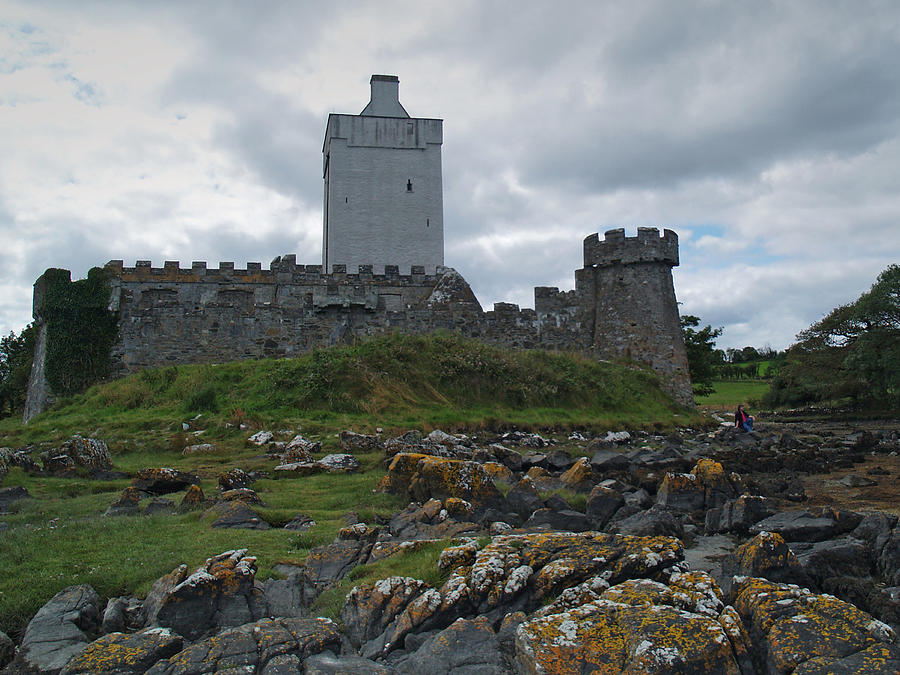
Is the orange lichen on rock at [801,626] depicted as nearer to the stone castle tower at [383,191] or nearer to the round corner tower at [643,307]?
the round corner tower at [643,307]

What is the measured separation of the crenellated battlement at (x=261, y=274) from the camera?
A: 106 ft

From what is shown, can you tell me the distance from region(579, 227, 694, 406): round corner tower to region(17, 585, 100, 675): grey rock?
23.0 m

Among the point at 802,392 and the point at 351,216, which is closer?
the point at 802,392

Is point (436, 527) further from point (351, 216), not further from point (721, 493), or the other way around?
point (351, 216)

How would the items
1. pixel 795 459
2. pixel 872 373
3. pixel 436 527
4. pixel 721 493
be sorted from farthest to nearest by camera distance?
pixel 872 373 → pixel 795 459 → pixel 721 493 → pixel 436 527

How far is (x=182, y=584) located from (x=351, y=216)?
135ft

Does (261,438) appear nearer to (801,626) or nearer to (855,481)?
(855,481)

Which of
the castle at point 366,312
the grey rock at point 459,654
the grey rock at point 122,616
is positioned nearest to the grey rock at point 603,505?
the grey rock at point 459,654

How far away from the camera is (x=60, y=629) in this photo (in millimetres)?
5285

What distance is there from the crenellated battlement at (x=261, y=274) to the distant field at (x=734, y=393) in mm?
26361

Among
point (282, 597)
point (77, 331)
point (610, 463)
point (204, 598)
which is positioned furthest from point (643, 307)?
point (204, 598)

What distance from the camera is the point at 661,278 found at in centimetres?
2684

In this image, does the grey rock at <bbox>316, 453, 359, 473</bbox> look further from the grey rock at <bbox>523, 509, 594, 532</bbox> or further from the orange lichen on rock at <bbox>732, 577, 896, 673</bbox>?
the orange lichen on rock at <bbox>732, 577, 896, 673</bbox>

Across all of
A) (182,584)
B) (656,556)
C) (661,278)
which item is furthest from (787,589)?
(661,278)
